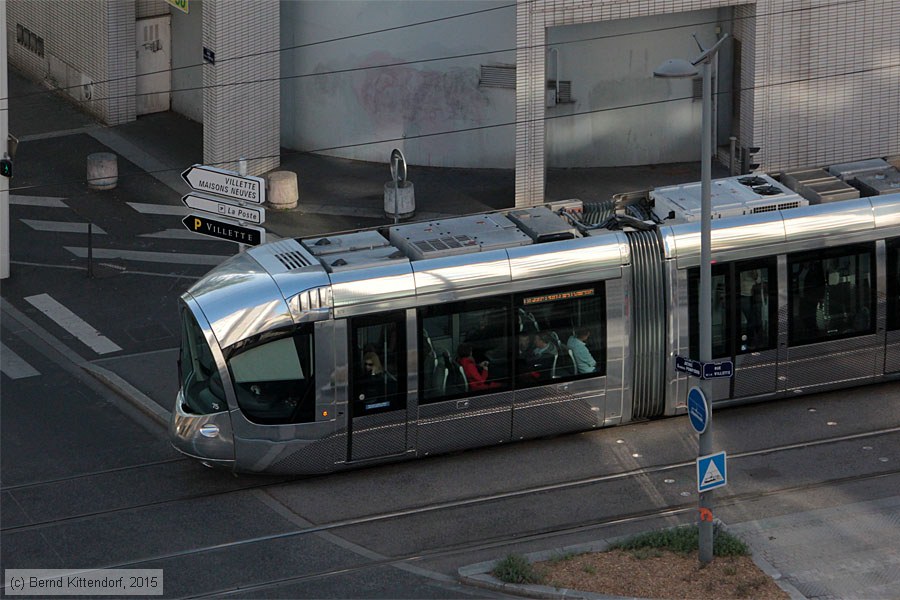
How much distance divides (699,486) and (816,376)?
496 centimetres

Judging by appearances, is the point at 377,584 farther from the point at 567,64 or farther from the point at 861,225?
the point at 567,64

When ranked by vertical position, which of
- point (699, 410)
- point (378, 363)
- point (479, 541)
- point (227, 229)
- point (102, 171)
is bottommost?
point (479, 541)

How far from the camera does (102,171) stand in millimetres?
30172

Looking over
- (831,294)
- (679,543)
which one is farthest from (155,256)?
(679,543)

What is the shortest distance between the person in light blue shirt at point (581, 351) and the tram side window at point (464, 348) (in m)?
0.87

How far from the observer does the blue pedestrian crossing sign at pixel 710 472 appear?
1620 centimetres

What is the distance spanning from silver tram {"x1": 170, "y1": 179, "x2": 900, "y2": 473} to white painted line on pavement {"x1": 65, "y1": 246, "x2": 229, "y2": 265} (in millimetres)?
7627

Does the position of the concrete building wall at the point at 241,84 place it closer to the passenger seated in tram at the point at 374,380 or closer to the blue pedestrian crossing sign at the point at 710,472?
the passenger seated in tram at the point at 374,380

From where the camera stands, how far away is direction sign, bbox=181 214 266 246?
19.8 meters

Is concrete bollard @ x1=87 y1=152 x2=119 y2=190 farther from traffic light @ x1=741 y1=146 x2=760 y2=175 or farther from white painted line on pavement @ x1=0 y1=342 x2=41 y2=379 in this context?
traffic light @ x1=741 y1=146 x2=760 y2=175

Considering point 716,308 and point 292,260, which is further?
point 716,308

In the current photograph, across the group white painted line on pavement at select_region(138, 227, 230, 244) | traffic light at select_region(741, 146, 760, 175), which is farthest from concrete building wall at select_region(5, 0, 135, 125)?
traffic light at select_region(741, 146, 760, 175)

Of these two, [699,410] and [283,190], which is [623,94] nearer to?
[283,190]

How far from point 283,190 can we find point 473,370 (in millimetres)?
11143
